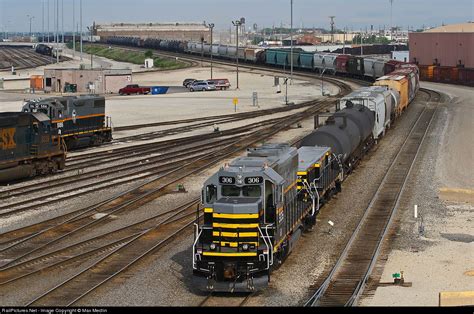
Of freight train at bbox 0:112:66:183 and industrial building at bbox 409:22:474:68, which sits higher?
industrial building at bbox 409:22:474:68

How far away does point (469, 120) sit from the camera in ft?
204

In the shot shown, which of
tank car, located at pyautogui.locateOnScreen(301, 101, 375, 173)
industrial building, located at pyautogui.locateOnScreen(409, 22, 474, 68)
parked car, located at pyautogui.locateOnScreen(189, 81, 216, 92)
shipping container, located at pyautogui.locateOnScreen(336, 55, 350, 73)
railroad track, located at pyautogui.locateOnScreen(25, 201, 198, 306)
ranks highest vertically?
industrial building, located at pyautogui.locateOnScreen(409, 22, 474, 68)

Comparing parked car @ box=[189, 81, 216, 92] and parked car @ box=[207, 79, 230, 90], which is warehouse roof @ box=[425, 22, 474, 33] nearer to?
parked car @ box=[207, 79, 230, 90]

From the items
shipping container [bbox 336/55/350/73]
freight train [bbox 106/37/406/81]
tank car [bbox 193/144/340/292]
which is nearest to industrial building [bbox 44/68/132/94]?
freight train [bbox 106/37/406/81]

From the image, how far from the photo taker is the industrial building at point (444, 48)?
353ft

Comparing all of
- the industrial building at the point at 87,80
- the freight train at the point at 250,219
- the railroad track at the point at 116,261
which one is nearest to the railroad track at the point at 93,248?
the railroad track at the point at 116,261

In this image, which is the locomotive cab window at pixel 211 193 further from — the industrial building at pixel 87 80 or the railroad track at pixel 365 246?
the industrial building at pixel 87 80

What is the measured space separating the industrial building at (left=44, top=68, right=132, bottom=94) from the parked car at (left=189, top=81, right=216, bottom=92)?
8.91 m

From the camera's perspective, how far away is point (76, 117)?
156ft

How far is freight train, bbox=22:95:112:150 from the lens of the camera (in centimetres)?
4453

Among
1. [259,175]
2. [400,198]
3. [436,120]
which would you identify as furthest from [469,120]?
[259,175]

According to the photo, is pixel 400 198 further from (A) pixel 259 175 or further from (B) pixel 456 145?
(B) pixel 456 145

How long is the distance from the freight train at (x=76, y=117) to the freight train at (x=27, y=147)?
5335 millimetres

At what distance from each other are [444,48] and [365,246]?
3721 inches
